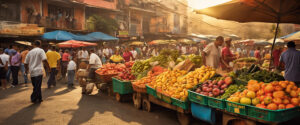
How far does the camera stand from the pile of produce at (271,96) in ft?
10.5

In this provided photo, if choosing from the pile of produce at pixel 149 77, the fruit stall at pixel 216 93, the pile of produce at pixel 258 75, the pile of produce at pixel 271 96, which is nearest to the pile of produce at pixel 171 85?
the fruit stall at pixel 216 93

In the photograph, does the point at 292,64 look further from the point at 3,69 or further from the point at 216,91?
the point at 3,69

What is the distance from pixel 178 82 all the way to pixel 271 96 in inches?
89.7

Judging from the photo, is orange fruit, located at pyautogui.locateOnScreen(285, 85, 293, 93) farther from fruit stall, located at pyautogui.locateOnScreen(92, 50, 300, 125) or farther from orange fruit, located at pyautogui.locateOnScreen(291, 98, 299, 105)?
orange fruit, located at pyautogui.locateOnScreen(291, 98, 299, 105)

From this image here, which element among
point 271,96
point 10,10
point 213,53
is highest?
point 10,10

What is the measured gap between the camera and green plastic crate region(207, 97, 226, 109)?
12.2 ft

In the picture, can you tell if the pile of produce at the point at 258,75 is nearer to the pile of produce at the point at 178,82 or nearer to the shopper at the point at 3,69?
the pile of produce at the point at 178,82

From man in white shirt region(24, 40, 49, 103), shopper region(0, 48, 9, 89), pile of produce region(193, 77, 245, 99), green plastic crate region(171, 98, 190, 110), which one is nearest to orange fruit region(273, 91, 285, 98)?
pile of produce region(193, 77, 245, 99)

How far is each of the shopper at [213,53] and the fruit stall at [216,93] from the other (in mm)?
447

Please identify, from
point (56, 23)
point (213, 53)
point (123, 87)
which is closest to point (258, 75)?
point (213, 53)

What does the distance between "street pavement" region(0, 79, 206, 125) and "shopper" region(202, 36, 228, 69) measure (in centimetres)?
198

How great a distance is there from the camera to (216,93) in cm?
404

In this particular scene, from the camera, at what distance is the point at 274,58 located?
886 centimetres

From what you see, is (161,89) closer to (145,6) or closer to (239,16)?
(239,16)
